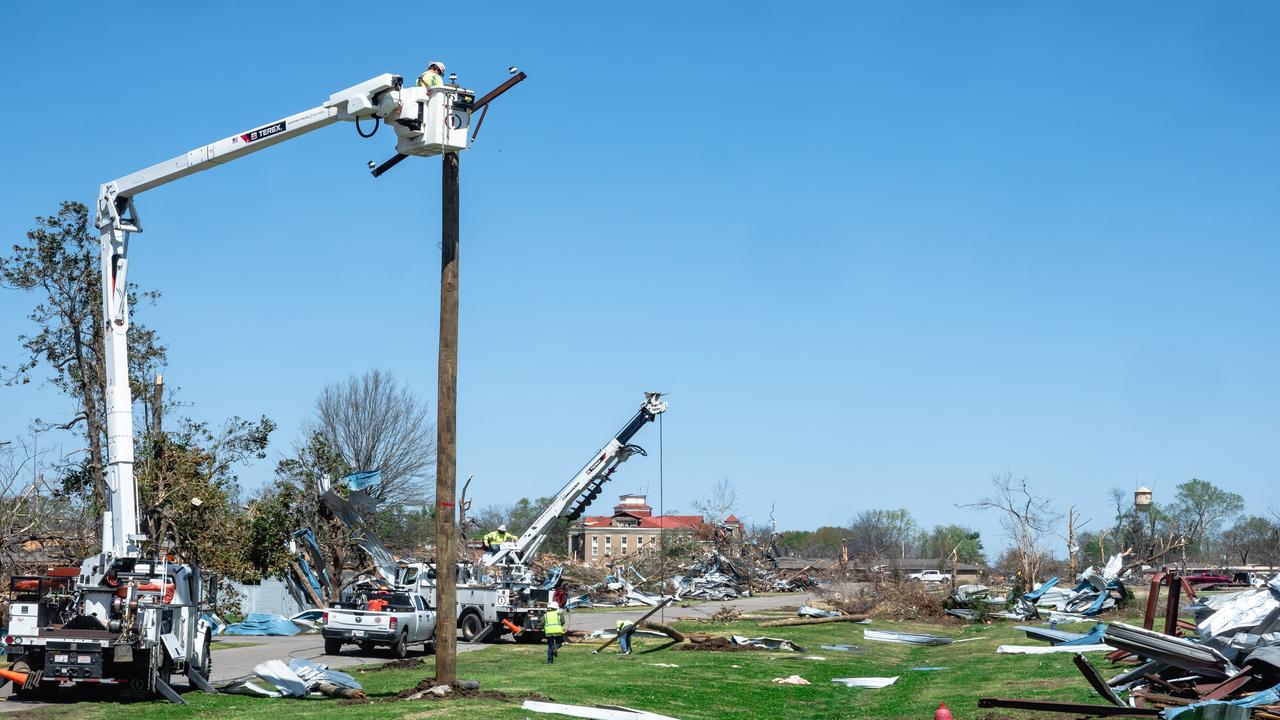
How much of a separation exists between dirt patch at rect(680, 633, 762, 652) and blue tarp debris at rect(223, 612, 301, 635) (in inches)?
487

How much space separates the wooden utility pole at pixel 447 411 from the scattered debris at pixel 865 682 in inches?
305

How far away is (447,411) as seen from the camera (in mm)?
15938

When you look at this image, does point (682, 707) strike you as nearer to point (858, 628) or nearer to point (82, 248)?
point (858, 628)

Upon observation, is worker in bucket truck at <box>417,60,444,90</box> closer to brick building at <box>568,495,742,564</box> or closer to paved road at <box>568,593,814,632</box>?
paved road at <box>568,593,814,632</box>

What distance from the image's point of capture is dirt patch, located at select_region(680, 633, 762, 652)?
26.3 m

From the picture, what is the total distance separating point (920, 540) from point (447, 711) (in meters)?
144

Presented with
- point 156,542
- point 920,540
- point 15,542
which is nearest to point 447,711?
point 15,542

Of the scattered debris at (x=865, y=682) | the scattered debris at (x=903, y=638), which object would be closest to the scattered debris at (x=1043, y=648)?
the scattered debris at (x=865, y=682)

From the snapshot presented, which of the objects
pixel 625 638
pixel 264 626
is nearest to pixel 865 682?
pixel 625 638

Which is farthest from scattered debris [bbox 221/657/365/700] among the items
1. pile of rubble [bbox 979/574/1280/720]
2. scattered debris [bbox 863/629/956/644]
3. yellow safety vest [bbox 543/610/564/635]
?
scattered debris [bbox 863/629/956/644]

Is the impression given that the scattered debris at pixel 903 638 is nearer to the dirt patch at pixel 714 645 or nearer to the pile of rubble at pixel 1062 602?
the pile of rubble at pixel 1062 602

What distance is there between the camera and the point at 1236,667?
13.7 meters

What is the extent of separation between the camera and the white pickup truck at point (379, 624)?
80.6 ft

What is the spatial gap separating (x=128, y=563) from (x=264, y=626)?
18172 mm
